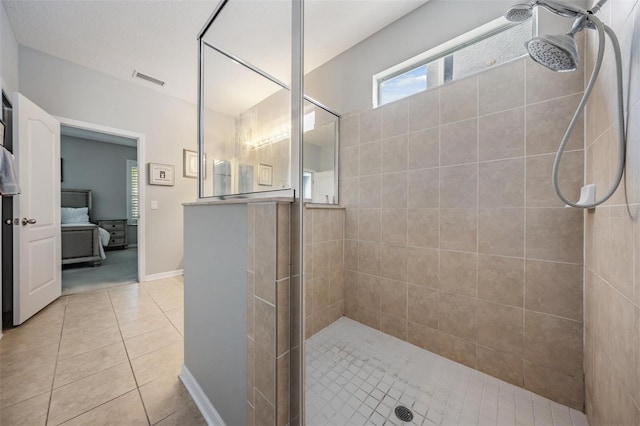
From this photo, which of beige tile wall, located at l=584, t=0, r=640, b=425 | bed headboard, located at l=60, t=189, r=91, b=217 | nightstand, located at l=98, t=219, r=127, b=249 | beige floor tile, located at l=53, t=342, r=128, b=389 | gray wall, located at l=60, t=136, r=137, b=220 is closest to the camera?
beige tile wall, located at l=584, t=0, r=640, b=425

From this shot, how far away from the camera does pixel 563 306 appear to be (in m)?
1.18

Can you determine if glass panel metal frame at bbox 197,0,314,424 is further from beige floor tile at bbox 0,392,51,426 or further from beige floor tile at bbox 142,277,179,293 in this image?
beige floor tile at bbox 142,277,179,293

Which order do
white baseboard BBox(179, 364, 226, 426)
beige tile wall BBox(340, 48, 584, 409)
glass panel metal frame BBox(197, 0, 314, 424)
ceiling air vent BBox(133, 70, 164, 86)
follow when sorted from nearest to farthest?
glass panel metal frame BBox(197, 0, 314, 424) → white baseboard BBox(179, 364, 226, 426) → beige tile wall BBox(340, 48, 584, 409) → ceiling air vent BBox(133, 70, 164, 86)

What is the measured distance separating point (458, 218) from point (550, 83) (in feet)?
2.82

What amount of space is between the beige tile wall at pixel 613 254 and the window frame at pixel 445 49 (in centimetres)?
60

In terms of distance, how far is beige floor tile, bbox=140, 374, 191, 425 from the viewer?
44.0 inches

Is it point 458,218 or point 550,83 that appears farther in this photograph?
point 458,218

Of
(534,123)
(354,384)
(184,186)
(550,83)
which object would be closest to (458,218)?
(534,123)

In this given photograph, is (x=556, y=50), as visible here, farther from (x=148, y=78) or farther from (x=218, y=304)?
(x=148, y=78)

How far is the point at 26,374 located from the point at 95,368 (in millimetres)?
346

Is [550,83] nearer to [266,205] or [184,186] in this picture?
[266,205]

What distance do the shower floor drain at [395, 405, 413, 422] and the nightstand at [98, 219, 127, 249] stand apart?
654 cm

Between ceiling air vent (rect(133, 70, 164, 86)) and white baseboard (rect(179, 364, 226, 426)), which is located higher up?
ceiling air vent (rect(133, 70, 164, 86))

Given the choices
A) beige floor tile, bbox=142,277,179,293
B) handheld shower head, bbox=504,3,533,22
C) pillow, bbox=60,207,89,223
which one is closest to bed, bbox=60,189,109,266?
pillow, bbox=60,207,89,223
